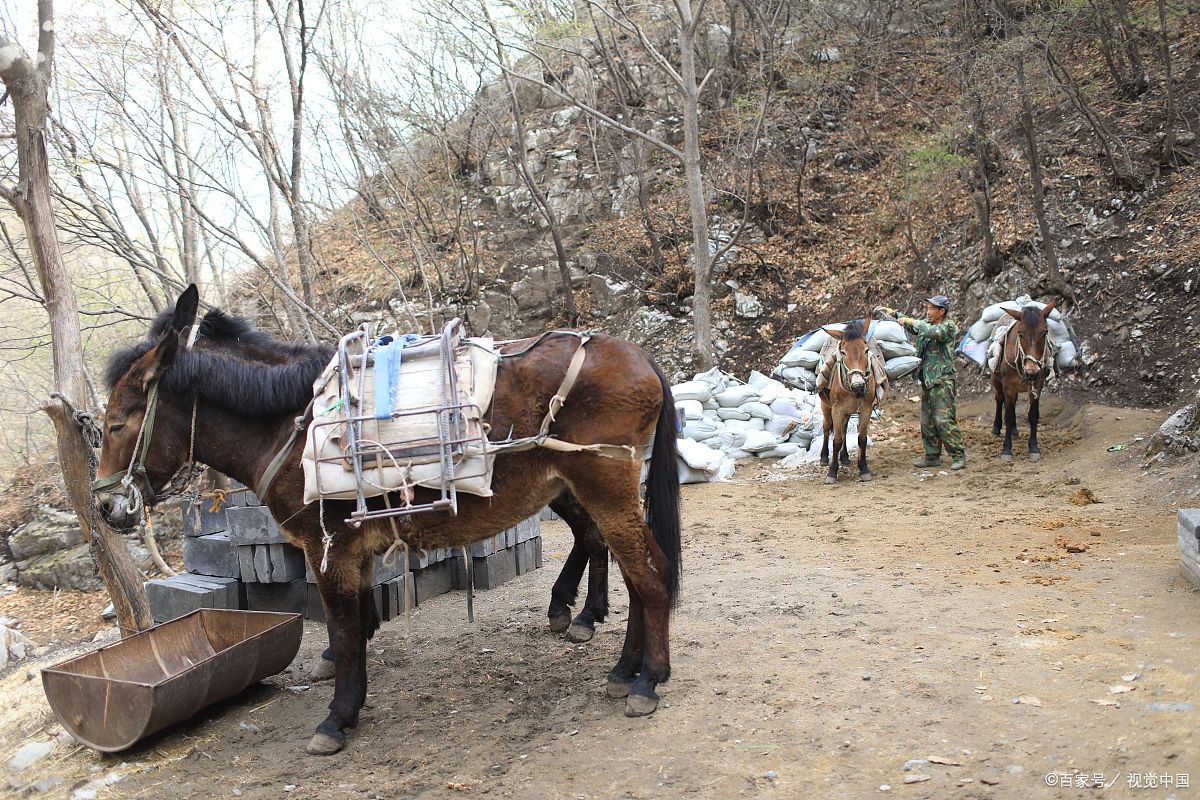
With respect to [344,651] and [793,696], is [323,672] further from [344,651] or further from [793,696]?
[793,696]

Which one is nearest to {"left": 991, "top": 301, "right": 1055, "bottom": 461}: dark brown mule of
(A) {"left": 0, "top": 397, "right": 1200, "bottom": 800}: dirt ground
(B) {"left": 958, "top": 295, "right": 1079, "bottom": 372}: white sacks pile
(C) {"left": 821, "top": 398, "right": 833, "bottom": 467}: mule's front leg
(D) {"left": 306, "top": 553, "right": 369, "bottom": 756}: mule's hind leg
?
Answer: (B) {"left": 958, "top": 295, "right": 1079, "bottom": 372}: white sacks pile

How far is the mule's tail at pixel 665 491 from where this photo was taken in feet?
13.2

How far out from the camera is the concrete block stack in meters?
5.29

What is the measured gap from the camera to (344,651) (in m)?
3.90

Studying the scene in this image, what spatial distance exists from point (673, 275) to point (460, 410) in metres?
13.6

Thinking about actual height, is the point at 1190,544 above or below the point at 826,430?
below

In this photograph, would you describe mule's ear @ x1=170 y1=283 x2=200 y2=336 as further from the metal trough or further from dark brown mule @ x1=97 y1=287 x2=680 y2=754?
the metal trough

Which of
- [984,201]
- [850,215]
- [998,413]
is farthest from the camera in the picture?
[850,215]

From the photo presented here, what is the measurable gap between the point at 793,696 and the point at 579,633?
1604 millimetres

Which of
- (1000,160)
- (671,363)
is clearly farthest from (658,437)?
(1000,160)

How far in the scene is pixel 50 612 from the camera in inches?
419

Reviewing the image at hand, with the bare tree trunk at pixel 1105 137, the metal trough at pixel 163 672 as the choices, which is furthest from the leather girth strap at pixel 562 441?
the bare tree trunk at pixel 1105 137

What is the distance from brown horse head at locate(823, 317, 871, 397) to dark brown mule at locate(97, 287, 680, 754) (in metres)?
5.89

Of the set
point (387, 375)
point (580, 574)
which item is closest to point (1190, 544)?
point (580, 574)
